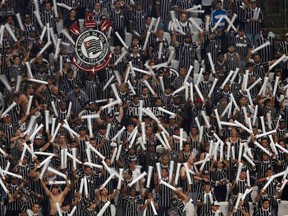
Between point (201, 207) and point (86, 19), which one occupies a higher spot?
point (86, 19)

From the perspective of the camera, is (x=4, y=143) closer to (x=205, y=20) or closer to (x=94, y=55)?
(x=94, y=55)

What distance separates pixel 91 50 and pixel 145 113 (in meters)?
1.70

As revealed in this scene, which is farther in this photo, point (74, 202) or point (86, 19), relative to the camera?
point (86, 19)

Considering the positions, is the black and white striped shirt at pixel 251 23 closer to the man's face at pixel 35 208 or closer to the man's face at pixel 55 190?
the man's face at pixel 55 190

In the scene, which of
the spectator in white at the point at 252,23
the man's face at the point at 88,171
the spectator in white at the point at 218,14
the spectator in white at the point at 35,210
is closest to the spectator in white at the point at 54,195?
the spectator in white at the point at 35,210

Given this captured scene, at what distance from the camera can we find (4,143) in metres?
32.3

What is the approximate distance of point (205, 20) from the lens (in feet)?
113

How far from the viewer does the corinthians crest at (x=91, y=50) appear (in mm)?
32906

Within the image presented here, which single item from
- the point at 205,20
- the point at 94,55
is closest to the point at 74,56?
the point at 94,55

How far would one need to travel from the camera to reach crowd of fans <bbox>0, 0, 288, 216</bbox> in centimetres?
3158

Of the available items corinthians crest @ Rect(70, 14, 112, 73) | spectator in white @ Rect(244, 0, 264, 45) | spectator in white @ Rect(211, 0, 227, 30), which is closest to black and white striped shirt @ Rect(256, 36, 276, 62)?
spectator in white @ Rect(244, 0, 264, 45)

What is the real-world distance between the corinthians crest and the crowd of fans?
63cm

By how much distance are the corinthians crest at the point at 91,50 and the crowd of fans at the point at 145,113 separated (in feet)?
2.07

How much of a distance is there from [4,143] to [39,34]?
10.4 feet
